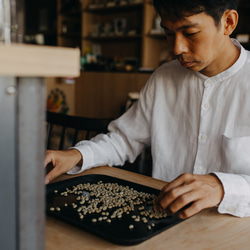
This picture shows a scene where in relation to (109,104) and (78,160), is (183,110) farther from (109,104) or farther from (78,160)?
(109,104)

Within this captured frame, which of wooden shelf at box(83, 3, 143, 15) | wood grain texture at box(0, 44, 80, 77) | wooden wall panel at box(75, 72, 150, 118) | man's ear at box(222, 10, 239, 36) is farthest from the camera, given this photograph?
wooden shelf at box(83, 3, 143, 15)

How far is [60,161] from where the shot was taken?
A: 114cm

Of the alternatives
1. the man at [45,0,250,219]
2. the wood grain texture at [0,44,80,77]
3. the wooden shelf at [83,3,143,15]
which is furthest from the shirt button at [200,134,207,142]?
the wooden shelf at [83,3,143,15]

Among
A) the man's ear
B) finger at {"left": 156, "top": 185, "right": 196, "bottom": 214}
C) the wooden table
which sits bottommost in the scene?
the wooden table

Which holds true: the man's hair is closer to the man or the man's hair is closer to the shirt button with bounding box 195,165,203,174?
the man

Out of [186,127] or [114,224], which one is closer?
[114,224]

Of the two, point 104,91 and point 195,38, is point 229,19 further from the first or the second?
point 104,91

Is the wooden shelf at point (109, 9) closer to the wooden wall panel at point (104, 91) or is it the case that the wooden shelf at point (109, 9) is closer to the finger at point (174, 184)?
the wooden wall panel at point (104, 91)

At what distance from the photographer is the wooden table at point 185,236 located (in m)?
0.69

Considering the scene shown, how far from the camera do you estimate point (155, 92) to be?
1.55 meters

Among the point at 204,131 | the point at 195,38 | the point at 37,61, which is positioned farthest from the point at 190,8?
the point at 37,61

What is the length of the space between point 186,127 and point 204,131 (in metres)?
0.10

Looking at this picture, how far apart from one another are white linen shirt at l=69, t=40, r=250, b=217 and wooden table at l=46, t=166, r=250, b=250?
348 millimetres

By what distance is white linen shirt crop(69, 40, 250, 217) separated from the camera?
126 cm
